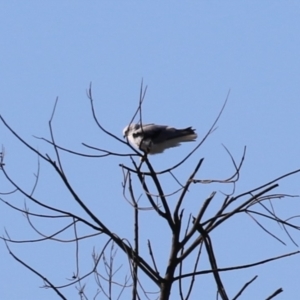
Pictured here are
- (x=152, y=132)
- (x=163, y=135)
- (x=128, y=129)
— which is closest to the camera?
(x=128, y=129)

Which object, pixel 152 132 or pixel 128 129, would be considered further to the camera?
pixel 152 132

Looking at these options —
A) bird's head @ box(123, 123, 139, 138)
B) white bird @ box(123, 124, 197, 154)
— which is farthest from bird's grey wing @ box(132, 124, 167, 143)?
bird's head @ box(123, 123, 139, 138)

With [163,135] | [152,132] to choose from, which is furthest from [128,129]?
[163,135]

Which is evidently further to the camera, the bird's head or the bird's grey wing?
the bird's grey wing

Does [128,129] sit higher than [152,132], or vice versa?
[152,132]

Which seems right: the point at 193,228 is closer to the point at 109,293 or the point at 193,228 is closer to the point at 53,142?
the point at 109,293

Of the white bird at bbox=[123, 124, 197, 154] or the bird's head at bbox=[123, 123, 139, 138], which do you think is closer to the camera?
the bird's head at bbox=[123, 123, 139, 138]

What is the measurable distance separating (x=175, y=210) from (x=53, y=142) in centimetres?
69

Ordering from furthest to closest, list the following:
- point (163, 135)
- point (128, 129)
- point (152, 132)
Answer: point (163, 135) < point (152, 132) < point (128, 129)

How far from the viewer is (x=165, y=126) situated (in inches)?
395

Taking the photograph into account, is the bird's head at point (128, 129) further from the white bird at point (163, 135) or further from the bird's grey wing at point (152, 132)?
the bird's grey wing at point (152, 132)

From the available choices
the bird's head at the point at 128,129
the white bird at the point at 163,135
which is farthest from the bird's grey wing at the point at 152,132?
the bird's head at the point at 128,129

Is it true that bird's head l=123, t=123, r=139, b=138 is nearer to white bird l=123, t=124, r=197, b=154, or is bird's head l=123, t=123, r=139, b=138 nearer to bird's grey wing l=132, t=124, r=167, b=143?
white bird l=123, t=124, r=197, b=154

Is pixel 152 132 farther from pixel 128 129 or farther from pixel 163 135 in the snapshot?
pixel 128 129
